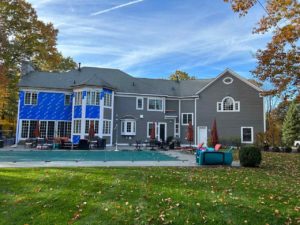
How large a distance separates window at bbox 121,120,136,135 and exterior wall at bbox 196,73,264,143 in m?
7.33

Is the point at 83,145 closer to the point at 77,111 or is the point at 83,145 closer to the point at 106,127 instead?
the point at 106,127

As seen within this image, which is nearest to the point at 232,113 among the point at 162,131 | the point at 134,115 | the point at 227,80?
the point at 227,80

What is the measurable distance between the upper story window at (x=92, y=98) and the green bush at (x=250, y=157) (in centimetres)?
1788

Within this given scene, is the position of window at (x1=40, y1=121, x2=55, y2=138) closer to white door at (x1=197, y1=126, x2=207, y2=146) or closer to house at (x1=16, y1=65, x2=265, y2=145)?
house at (x1=16, y1=65, x2=265, y2=145)

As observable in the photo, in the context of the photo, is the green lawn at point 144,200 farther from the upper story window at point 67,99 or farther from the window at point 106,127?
the upper story window at point 67,99

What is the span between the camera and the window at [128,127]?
30016 millimetres

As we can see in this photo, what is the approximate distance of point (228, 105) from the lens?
30219mm

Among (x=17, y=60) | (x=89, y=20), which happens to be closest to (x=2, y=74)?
(x=17, y=60)

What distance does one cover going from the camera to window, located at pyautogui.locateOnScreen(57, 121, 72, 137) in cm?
2897

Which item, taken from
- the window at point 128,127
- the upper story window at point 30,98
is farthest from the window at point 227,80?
the upper story window at point 30,98

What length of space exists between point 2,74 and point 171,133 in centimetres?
1807

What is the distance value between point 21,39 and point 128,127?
16.3 meters

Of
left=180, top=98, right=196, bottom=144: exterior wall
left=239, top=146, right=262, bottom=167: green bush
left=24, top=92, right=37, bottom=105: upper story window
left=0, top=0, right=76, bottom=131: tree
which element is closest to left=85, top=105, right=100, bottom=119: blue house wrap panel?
left=24, top=92, right=37, bottom=105: upper story window

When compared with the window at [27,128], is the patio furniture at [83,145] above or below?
below
